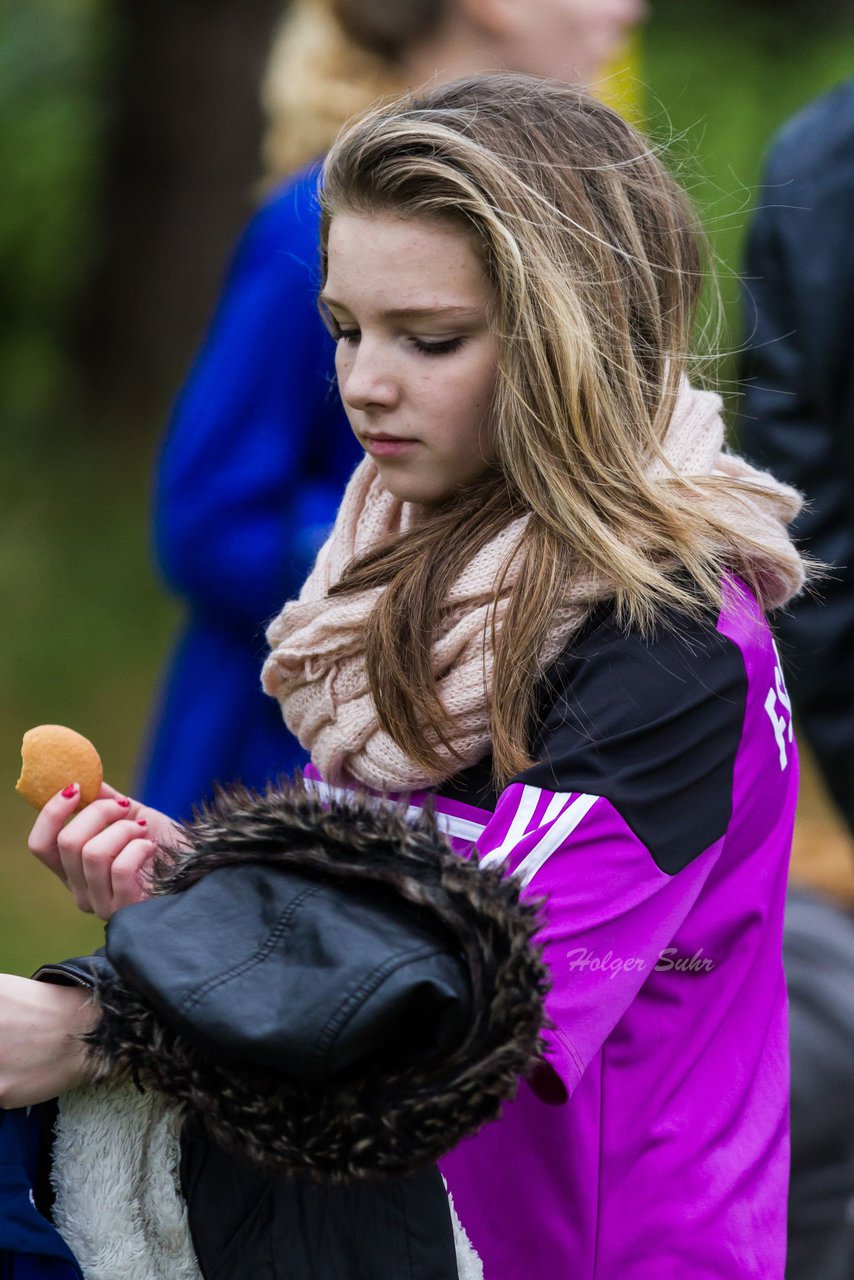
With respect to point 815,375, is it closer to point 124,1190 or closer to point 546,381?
point 546,381

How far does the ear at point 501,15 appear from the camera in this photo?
3.22m

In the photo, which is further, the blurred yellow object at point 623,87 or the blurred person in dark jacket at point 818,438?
the blurred person in dark jacket at point 818,438

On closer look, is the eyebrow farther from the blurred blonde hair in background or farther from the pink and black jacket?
the blurred blonde hair in background

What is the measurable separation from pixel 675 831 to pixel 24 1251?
0.75m

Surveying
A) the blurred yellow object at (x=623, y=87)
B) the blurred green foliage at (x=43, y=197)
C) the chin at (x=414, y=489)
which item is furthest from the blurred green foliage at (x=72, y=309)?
the chin at (x=414, y=489)

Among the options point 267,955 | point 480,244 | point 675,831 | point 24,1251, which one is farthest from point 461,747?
point 24,1251

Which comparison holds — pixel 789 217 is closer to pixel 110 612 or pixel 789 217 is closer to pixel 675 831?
pixel 675 831

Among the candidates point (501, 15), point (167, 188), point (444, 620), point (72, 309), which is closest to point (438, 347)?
point (444, 620)

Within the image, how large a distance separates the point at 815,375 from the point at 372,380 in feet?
5.80

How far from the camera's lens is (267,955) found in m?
1.48

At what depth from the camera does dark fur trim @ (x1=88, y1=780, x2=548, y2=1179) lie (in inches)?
56.6

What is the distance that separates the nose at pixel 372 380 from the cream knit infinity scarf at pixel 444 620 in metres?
0.19

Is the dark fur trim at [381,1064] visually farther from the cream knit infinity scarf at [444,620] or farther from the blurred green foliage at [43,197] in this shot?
the blurred green foliage at [43,197]

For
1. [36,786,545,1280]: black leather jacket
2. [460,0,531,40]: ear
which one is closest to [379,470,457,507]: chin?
[36,786,545,1280]: black leather jacket
